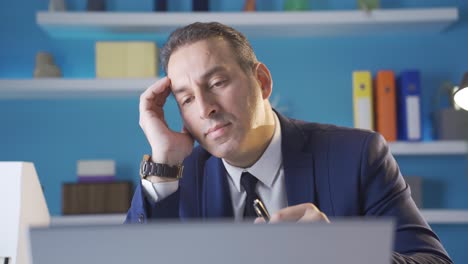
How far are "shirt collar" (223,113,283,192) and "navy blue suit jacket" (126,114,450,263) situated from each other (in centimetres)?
2

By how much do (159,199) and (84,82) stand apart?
1566 millimetres

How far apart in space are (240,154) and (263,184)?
11cm

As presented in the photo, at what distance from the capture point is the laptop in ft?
2.15

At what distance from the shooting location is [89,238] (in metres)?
0.66

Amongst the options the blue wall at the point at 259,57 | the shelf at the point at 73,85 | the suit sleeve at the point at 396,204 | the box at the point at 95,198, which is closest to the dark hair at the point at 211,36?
the suit sleeve at the point at 396,204

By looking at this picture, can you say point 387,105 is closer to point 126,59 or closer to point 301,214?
point 126,59

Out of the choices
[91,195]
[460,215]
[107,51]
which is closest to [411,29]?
[460,215]

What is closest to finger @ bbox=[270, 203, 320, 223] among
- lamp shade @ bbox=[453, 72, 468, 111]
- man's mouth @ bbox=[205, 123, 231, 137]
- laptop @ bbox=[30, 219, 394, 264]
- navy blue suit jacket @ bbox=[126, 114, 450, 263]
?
laptop @ bbox=[30, 219, 394, 264]

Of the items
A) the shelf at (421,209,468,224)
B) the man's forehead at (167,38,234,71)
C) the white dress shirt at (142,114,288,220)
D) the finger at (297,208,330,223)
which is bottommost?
the shelf at (421,209,468,224)

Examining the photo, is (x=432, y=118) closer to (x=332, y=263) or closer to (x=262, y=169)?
(x=262, y=169)

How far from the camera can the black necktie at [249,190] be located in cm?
167

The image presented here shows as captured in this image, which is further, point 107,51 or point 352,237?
point 107,51

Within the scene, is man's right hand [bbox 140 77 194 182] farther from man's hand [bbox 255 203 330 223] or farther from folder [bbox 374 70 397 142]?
folder [bbox 374 70 397 142]

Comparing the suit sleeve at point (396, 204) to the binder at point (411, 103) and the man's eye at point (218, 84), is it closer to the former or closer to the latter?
the man's eye at point (218, 84)
